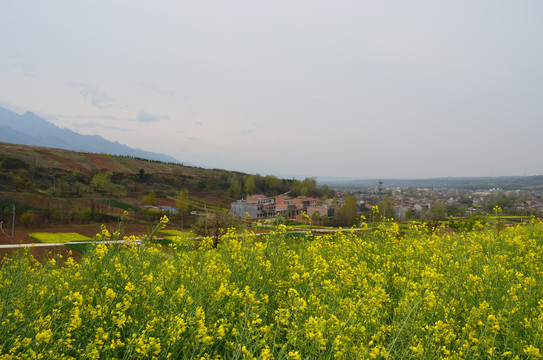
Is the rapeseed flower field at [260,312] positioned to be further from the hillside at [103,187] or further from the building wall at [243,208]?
the building wall at [243,208]

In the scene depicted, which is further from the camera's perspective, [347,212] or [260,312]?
[347,212]

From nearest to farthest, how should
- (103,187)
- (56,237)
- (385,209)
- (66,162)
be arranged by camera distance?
(385,209), (56,237), (103,187), (66,162)

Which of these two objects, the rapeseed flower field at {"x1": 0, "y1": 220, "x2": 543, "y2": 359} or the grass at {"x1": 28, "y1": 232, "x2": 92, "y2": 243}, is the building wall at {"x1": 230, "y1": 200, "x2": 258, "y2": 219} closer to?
the grass at {"x1": 28, "y1": 232, "x2": 92, "y2": 243}

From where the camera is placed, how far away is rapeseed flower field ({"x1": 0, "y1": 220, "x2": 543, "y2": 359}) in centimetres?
294

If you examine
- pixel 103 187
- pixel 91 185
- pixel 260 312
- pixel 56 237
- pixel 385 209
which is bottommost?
pixel 56 237

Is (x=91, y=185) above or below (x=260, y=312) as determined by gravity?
below

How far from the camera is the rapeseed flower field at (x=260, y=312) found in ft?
9.63

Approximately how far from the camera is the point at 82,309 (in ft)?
11.5

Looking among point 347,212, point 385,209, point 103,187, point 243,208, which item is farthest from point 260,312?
point 103,187

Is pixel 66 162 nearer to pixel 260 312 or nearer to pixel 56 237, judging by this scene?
pixel 56 237

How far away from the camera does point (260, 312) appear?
12.7 feet

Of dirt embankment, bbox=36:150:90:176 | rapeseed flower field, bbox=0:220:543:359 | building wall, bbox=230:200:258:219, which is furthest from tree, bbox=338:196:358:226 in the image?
dirt embankment, bbox=36:150:90:176

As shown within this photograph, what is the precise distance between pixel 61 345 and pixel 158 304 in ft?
3.63

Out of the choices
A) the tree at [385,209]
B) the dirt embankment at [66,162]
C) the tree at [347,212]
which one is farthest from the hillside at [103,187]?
the tree at [347,212]
